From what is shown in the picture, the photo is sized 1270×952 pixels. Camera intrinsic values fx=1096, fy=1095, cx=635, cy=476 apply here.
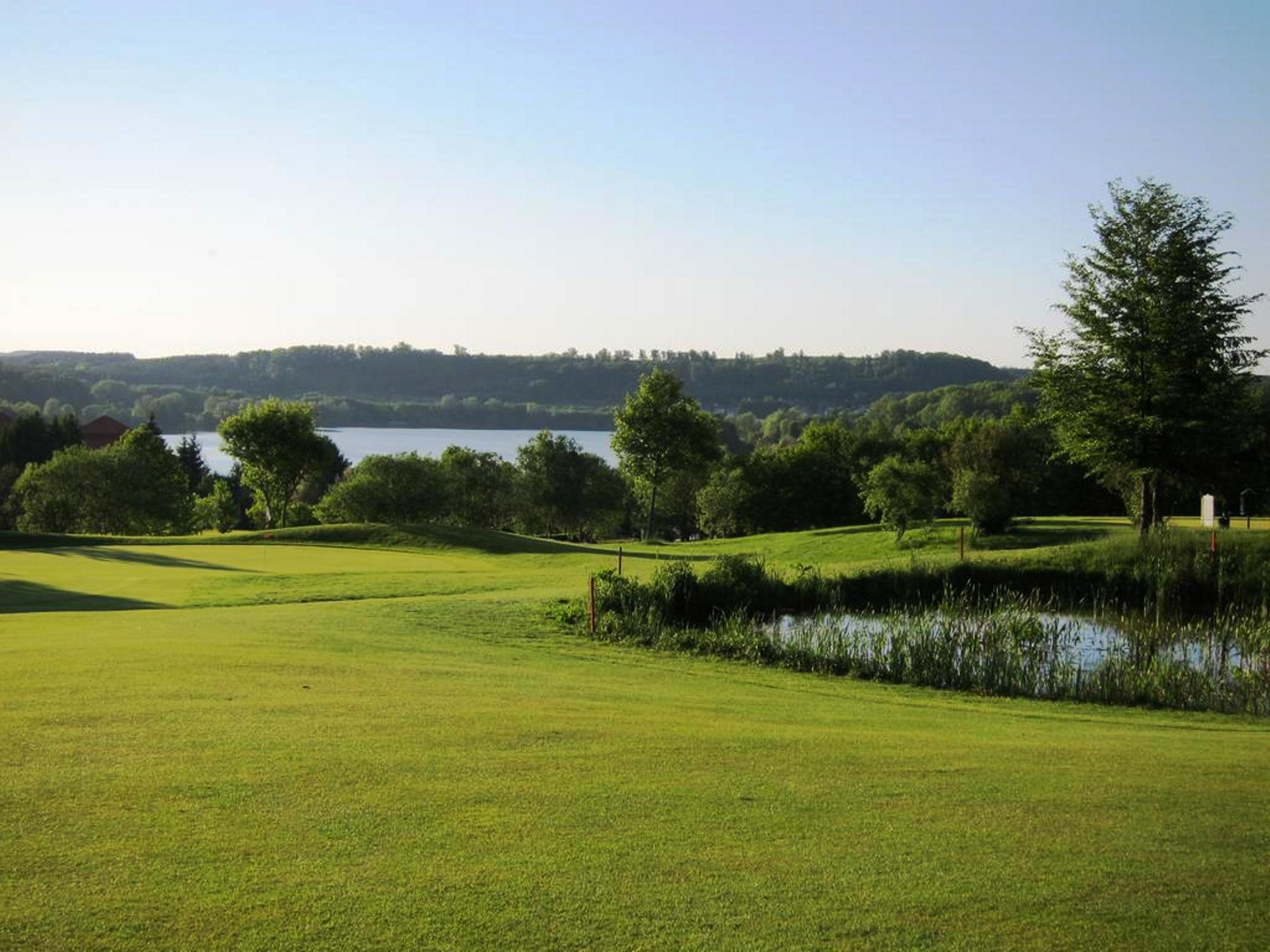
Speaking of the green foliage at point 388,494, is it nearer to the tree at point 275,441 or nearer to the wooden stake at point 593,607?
the tree at point 275,441

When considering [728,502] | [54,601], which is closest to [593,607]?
[54,601]

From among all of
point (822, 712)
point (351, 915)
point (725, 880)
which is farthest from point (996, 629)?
point (351, 915)

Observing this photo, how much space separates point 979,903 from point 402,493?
3035 inches

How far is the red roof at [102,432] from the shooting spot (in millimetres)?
117312

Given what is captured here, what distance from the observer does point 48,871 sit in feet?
20.1

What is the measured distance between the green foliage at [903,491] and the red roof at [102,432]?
9390 cm

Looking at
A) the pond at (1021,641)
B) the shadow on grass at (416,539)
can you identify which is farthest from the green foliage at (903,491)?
the pond at (1021,641)

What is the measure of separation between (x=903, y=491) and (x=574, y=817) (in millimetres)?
41658

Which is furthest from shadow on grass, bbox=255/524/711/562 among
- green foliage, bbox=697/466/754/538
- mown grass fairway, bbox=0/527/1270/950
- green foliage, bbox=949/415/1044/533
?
green foliage, bbox=697/466/754/538

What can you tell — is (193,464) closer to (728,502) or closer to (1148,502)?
(728,502)

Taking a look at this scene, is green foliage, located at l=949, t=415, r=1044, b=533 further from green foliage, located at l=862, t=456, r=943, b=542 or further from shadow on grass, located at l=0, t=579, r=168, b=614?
shadow on grass, located at l=0, t=579, r=168, b=614

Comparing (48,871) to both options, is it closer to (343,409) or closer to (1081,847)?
(1081,847)

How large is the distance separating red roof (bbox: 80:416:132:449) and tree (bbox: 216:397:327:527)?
56744 millimetres

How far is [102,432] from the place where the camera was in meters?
120
